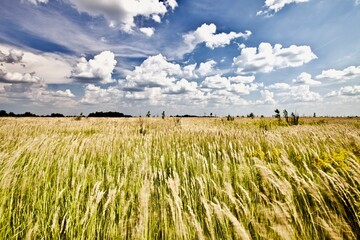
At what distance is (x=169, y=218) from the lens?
7.78 feet

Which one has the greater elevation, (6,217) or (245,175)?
(245,175)

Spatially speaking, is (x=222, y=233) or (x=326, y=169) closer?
(x=222, y=233)

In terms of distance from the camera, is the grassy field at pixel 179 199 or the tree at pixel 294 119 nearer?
the grassy field at pixel 179 199

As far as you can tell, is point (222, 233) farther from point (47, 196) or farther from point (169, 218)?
point (47, 196)

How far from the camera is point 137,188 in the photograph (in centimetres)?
306

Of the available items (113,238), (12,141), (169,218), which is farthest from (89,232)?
(12,141)

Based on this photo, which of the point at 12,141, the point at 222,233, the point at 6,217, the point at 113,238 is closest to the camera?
the point at 113,238

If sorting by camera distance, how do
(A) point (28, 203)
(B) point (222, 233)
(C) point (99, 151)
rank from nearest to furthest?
(B) point (222, 233) → (A) point (28, 203) → (C) point (99, 151)

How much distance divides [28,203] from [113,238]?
4.64 ft

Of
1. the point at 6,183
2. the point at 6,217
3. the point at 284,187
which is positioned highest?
the point at 284,187

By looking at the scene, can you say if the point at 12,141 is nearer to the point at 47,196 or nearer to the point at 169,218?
the point at 47,196

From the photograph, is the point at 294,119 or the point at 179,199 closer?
the point at 179,199

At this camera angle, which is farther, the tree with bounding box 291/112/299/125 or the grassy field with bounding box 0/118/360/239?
the tree with bounding box 291/112/299/125

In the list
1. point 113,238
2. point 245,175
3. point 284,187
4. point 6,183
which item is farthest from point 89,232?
point 245,175
